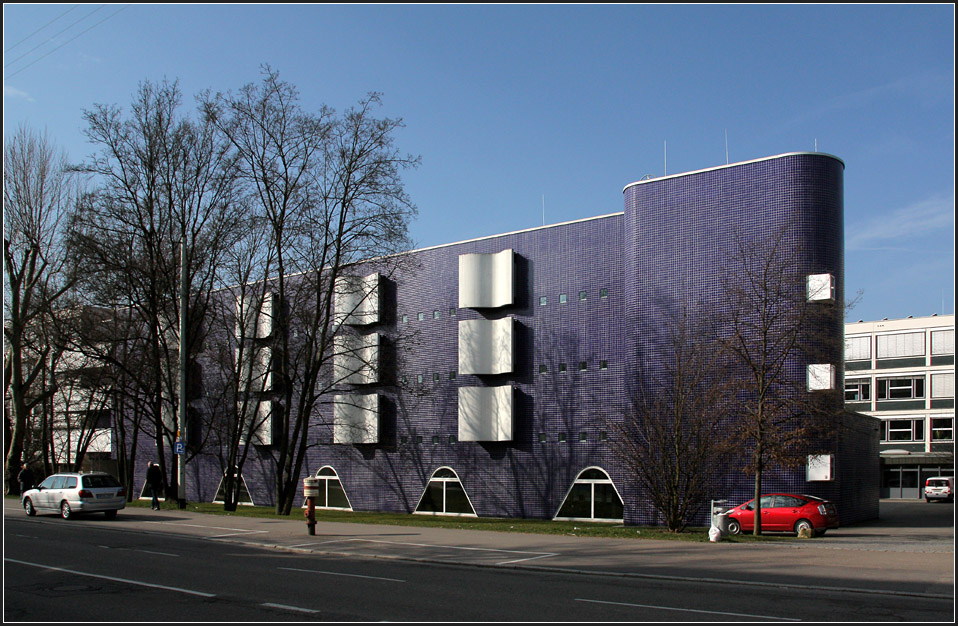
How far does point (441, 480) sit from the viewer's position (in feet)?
126

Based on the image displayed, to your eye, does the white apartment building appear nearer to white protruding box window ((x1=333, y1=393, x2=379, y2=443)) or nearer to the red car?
the red car

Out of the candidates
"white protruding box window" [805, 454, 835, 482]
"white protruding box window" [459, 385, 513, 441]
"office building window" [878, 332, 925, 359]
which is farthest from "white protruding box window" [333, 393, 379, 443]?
"office building window" [878, 332, 925, 359]

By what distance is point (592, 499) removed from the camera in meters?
33.7

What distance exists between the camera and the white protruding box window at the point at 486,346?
36.0m

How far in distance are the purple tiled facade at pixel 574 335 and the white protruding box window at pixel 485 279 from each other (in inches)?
27.1

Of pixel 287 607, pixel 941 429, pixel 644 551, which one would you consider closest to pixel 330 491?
pixel 644 551

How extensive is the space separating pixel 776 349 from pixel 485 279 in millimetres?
13684

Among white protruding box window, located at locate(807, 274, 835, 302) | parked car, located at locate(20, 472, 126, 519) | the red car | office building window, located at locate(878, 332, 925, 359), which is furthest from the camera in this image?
office building window, located at locate(878, 332, 925, 359)

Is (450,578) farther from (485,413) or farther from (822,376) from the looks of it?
(485,413)

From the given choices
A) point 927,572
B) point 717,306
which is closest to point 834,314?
point 717,306

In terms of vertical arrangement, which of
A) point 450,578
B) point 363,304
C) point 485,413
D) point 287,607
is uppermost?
point 363,304

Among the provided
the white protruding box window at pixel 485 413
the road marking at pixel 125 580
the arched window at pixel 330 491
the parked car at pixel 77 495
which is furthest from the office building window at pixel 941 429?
the road marking at pixel 125 580

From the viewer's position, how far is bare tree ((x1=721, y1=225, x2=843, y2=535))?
24.3 m

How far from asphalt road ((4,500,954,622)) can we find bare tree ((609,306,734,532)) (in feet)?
15.6
